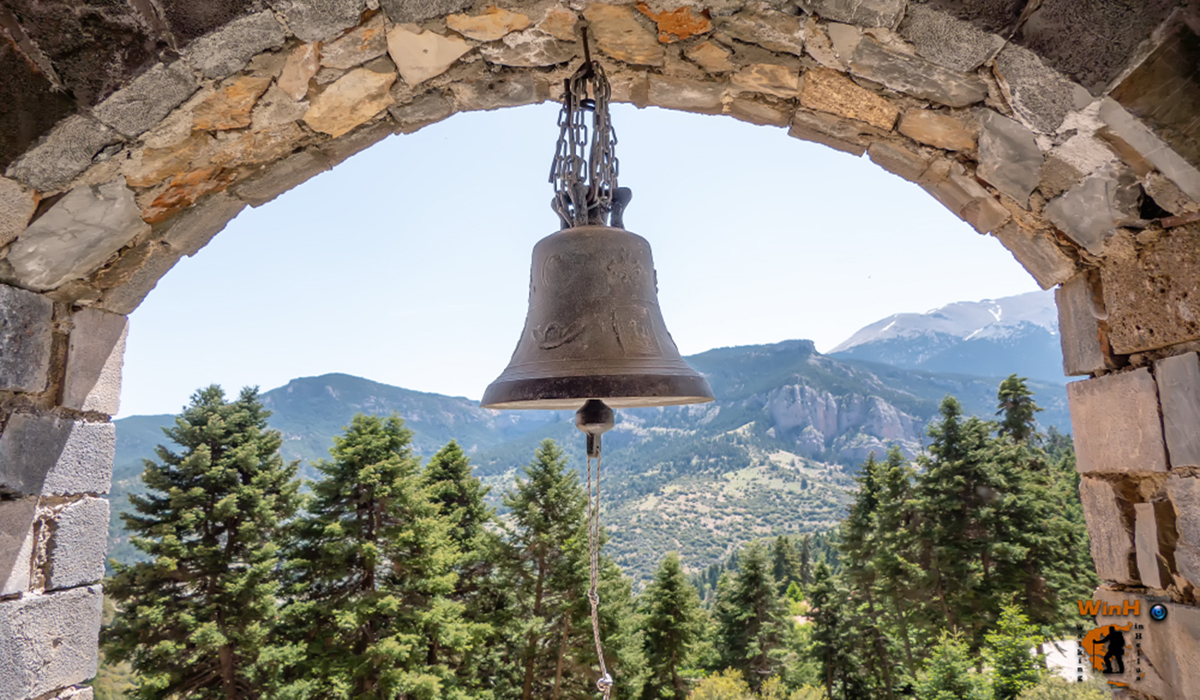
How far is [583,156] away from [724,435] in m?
154

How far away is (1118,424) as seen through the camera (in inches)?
88.1

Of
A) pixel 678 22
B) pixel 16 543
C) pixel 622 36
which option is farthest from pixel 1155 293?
pixel 16 543

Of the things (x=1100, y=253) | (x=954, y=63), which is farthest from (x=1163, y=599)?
(x=954, y=63)

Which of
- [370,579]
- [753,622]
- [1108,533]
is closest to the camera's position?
[1108,533]

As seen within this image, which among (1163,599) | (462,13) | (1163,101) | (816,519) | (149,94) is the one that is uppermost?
(462,13)

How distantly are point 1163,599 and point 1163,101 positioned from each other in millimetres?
1599

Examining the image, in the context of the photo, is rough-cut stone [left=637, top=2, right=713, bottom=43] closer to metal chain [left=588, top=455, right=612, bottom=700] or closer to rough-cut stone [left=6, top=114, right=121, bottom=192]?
metal chain [left=588, top=455, right=612, bottom=700]

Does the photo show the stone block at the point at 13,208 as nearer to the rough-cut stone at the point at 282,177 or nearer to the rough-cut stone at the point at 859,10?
the rough-cut stone at the point at 282,177

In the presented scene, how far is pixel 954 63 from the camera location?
1.95m

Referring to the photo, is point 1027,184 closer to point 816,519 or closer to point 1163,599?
point 1163,599

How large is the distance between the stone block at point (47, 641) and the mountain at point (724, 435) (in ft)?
297

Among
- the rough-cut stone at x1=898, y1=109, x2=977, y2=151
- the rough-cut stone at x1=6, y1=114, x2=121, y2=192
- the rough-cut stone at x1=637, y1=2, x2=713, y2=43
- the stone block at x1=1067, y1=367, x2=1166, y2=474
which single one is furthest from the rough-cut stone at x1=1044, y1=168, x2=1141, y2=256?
the rough-cut stone at x1=6, y1=114, x2=121, y2=192

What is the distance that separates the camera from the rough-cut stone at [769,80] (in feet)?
7.88

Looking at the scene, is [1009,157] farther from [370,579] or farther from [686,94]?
[370,579]
